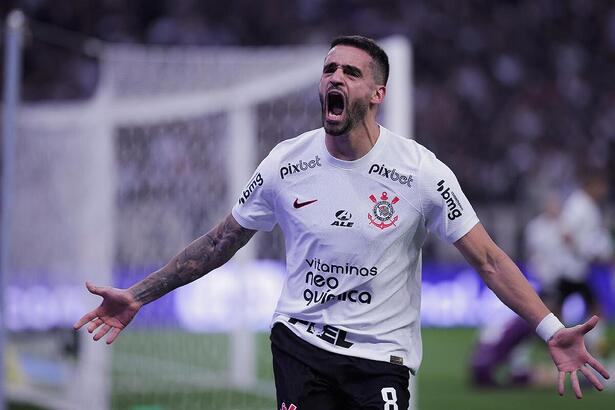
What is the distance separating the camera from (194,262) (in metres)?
5.15

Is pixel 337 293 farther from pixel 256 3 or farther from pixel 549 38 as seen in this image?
pixel 549 38

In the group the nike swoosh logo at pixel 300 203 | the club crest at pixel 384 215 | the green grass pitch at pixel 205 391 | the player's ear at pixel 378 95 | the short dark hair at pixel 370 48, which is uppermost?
the short dark hair at pixel 370 48

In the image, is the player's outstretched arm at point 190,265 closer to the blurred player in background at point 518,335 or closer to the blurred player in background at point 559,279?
the blurred player in background at point 518,335

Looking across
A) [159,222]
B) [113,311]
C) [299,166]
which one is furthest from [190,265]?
[159,222]

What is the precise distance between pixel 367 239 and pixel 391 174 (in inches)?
11.3

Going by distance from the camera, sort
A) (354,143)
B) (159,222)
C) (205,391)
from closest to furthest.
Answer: (354,143) < (205,391) < (159,222)

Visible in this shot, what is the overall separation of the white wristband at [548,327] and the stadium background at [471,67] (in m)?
13.7

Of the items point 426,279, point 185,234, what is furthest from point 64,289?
point 426,279

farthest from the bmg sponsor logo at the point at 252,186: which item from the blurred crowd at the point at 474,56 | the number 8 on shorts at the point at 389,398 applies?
the blurred crowd at the point at 474,56

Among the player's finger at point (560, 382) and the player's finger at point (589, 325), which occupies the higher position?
the player's finger at point (589, 325)

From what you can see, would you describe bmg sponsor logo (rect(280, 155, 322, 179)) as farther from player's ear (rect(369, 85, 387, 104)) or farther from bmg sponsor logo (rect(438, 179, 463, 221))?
bmg sponsor logo (rect(438, 179, 463, 221))

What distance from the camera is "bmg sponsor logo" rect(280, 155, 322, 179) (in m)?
4.95

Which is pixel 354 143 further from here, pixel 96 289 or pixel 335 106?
pixel 96 289

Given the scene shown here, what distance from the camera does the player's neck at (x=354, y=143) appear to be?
4.87m
